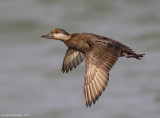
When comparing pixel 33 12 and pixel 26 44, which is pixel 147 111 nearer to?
pixel 26 44

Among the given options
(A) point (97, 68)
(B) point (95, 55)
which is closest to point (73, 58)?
(B) point (95, 55)

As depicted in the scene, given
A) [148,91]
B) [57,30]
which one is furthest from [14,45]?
[57,30]

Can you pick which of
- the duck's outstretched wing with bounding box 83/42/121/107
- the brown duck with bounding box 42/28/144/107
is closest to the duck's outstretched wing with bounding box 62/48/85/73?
the brown duck with bounding box 42/28/144/107

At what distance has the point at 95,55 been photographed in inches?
296

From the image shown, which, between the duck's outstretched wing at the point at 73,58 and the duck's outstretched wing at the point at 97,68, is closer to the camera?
the duck's outstretched wing at the point at 97,68

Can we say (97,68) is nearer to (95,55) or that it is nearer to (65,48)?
(95,55)

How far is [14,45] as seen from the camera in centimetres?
1420

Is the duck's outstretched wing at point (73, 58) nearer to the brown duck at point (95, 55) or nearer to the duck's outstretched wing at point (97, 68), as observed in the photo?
the brown duck at point (95, 55)

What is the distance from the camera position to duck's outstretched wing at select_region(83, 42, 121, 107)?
7.06 m

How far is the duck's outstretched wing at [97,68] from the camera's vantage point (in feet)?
23.2

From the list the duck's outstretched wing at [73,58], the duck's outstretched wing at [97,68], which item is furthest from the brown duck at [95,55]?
the duck's outstretched wing at [73,58]

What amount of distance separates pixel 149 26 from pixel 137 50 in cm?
156

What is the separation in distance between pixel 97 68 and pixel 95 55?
26 cm

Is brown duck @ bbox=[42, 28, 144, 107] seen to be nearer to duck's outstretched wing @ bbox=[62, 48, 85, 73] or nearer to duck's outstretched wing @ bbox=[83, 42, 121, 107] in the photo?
duck's outstretched wing @ bbox=[83, 42, 121, 107]
